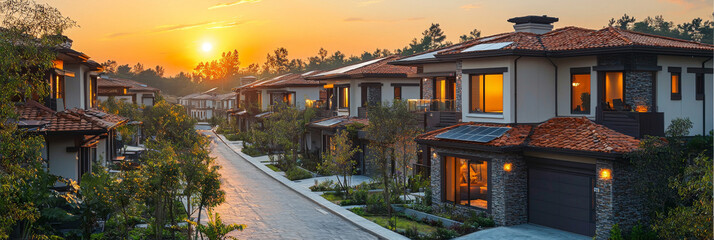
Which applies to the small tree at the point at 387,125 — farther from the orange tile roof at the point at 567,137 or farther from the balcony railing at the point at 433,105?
the balcony railing at the point at 433,105

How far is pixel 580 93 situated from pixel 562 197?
15.8 feet

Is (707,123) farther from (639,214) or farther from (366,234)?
(366,234)

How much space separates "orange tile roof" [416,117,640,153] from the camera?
19.5m

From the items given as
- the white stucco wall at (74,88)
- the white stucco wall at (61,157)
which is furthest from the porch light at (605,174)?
the white stucco wall at (74,88)

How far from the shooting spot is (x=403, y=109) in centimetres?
2495

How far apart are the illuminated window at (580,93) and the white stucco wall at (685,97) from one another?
2457mm

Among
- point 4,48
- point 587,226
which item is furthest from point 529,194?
point 4,48

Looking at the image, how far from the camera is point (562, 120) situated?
2369 centimetres

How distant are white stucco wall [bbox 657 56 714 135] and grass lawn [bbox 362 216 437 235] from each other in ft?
31.2

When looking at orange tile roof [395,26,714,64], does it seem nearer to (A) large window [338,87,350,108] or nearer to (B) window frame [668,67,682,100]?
(B) window frame [668,67,682,100]

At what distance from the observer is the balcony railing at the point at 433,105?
29625 millimetres

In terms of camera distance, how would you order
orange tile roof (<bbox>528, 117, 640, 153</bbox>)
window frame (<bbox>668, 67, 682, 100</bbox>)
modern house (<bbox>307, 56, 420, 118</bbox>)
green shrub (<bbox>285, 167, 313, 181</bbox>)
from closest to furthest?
orange tile roof (<bbox>528, 117, 640, 153</bbox>), window frame (<bbox>668, 67, 682, 100</bbox>), green shrub (<bbox>285, 167, 313, 181</bbox>), modern house (<bbox>307, 56, 420, 118</bbox>)

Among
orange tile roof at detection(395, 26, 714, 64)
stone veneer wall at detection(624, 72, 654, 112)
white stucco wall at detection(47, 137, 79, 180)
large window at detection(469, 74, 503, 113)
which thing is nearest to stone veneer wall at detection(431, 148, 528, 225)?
large window at detection(469, 74, 503, 113)

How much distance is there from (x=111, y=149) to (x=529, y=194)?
90.0 ft
